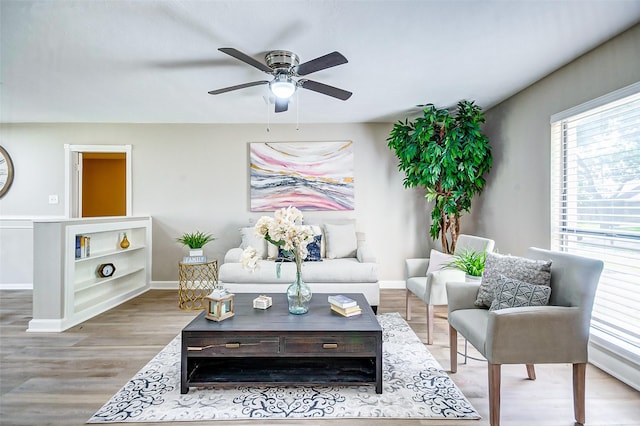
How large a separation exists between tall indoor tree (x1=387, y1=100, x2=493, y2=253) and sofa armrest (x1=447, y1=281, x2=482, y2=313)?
1726 mm

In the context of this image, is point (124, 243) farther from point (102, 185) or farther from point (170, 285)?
point (102, 185)

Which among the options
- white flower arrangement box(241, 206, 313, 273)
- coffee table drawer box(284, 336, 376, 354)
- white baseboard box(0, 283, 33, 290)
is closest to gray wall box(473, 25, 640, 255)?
coffee table drawer box(284, 336, 376, 354)

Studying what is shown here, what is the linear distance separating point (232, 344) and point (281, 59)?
2.09 meters

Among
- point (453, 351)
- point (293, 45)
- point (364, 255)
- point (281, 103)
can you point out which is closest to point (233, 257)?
point (364, 255)

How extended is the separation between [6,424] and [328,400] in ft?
5.93

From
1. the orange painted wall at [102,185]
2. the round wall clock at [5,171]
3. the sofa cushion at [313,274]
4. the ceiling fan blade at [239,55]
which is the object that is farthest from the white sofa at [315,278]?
the orange painted wall at [102,185]

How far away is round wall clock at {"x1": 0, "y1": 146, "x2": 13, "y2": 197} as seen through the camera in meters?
4.41

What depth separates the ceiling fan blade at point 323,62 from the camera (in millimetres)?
1994

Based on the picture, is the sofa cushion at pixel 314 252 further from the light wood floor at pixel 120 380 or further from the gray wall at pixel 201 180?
the light wood floor at pixel 120 380

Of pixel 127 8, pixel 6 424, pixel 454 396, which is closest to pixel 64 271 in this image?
pixel 6 424

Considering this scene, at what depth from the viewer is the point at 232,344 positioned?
188cm

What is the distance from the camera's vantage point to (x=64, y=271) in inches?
117

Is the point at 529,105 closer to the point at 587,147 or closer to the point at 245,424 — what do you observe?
the point at 587,147

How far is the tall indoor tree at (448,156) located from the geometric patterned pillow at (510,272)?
5.51ft
